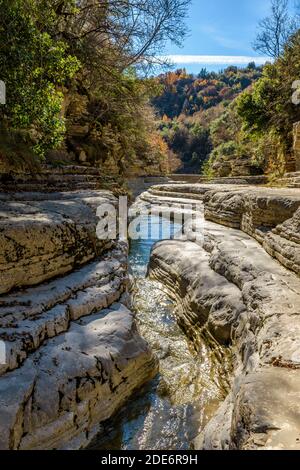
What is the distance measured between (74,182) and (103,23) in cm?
557

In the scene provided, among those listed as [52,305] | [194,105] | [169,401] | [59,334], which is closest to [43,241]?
[52,305]

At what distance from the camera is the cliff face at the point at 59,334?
2143 millimetres

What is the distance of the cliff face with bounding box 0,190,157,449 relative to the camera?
2.14 m

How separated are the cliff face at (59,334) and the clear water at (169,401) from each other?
14 centimetres

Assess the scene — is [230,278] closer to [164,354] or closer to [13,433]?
[164,354]

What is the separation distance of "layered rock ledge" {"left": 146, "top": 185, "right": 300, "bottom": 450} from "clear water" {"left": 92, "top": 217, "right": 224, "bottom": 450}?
11.3 inches

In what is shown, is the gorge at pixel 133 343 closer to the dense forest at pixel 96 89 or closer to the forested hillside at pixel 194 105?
the dense forest at pixel 96 89

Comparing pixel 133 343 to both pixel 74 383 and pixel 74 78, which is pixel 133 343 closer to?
pixel 74 383

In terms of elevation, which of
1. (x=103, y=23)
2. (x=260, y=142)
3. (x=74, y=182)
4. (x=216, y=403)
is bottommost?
(x=216, y=403)

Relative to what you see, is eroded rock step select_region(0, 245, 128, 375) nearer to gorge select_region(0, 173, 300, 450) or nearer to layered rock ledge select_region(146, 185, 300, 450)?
gorge select_region(0, 173, 300, 450)

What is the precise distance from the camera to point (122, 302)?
3.54 metres

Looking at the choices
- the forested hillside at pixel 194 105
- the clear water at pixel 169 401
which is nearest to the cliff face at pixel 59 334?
the clear water at pixel 169 401
